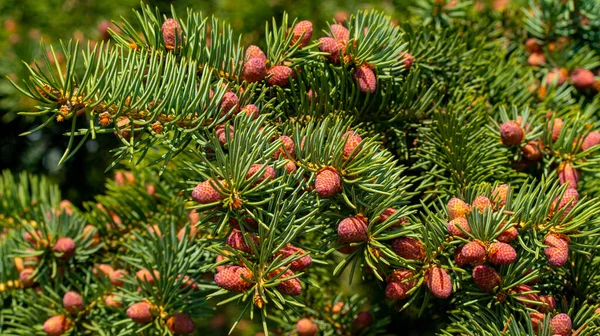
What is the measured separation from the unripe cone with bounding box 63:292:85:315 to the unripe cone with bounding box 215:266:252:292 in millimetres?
301

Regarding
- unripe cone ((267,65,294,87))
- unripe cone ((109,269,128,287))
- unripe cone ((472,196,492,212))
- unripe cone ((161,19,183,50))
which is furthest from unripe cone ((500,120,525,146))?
unripe cone ((109,269,128,287))

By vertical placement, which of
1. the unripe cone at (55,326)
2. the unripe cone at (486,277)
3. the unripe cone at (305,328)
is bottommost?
the unripe cone at (55,326)

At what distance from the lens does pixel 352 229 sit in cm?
49

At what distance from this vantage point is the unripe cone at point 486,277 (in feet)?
1.72

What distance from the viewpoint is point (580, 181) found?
2.24ft

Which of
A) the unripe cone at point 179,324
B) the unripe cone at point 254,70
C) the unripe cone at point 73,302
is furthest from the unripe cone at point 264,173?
the unripe cone at point 73,302

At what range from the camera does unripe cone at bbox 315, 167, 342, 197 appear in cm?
48

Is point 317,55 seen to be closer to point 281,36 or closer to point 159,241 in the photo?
point 281,36

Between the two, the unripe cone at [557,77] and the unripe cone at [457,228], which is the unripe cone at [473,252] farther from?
the unripe cone at [557,77]

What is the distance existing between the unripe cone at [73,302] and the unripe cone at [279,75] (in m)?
0.34

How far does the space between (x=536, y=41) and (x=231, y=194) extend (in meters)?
0.61

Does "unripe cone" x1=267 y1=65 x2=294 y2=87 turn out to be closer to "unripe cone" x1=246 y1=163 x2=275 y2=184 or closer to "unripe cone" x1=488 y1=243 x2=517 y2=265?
"unripe cone" x1=246 y1=163 x2=275 y2=184

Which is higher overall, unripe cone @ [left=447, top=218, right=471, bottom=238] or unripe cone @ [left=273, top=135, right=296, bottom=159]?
unripe cone @ [left=273, top=135, right=296, bottom=159]

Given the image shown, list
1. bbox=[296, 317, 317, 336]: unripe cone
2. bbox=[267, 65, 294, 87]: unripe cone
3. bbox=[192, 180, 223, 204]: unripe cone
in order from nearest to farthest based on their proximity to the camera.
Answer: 1. bbox=[192, 180, 223, 204]: unripe cone
2. bbox=[267, 65, 294, 87]: unripe cone
3. bbox=[296, 317, 317, 336]: unripe cone
